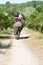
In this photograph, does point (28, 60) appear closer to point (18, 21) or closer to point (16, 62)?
point (16, 62)

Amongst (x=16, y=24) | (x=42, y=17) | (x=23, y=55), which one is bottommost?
(x=42, y=17)

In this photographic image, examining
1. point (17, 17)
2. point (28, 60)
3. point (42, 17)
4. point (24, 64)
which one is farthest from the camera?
point (42, 17)

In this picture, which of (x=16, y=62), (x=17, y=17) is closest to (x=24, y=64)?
(x=16, y=62)

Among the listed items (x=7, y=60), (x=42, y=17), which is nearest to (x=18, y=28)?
(x=42, y=17)

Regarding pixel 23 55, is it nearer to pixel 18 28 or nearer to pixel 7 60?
pixel 7 60

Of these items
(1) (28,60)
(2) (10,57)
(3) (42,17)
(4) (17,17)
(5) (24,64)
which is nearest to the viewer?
(5) (24,64)

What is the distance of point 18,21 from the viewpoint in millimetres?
21062

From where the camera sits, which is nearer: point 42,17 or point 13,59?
point 13,59

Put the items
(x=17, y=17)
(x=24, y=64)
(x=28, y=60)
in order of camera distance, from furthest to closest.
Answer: (x=17, y=17) → (x=28, y=60) → (x=24, y=64)

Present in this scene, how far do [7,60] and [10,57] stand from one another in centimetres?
65

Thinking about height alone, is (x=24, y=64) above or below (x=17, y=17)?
above

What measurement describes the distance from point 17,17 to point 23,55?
374 inches

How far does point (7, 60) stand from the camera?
10133 millimetres

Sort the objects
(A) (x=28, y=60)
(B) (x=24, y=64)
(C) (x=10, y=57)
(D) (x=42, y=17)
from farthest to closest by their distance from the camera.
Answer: (D) (x=42, y=17), (C) (x=10, y=57), (A) (x=28, y=60), (B) (x=24, y=64)
